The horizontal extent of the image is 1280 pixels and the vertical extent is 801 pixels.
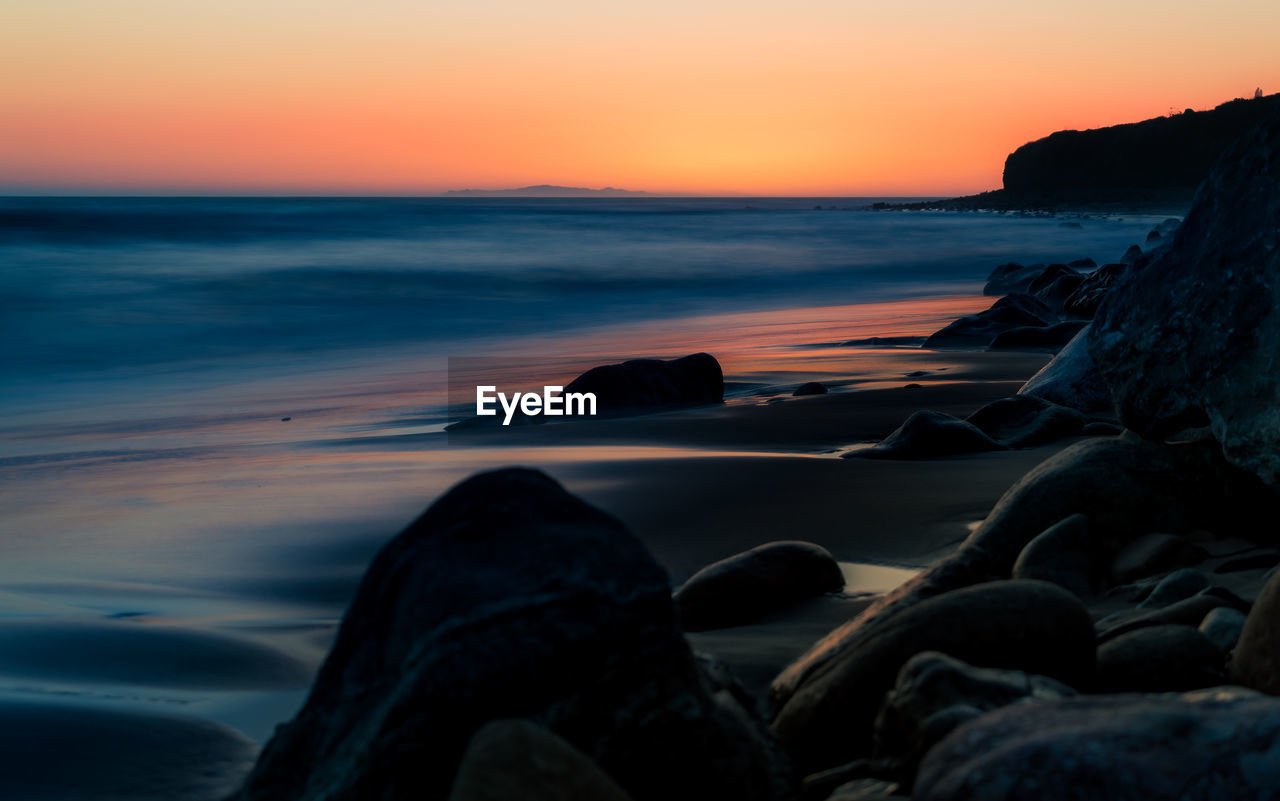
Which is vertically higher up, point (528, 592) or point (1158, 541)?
point (528, 592)

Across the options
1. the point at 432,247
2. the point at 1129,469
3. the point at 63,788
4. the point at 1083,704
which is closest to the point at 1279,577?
the point at 1083,704

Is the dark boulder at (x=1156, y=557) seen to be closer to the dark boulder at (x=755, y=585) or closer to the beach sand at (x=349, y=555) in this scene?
the beach sand at (x=349, y=555)

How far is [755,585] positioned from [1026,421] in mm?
2641

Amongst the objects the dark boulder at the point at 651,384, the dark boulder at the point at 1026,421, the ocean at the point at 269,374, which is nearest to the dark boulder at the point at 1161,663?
the ocean at the point at 269,374

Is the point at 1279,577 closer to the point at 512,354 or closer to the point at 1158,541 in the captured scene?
the point at 1158,541

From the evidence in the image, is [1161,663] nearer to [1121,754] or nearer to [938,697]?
[938,697]

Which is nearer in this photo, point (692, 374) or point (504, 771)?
point (504, 771)

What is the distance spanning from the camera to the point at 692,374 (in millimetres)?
7805

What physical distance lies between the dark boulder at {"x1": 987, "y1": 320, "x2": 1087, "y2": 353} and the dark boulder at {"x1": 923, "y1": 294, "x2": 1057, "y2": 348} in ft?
0.92

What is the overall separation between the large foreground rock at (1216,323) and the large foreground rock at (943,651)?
1.23 metres

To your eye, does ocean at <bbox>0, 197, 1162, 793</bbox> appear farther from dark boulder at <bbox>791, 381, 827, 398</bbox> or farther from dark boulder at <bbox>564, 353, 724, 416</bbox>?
dark boulder at <bbox>564, 353, 724, 416</bbox>

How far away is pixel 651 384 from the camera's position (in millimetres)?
7660

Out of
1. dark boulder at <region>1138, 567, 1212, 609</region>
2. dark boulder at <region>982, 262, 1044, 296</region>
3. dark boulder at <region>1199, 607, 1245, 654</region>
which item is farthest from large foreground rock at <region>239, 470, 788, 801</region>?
dark boulder at <region>982, 262, 1044, 296</region>

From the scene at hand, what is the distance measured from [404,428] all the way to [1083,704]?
20.0 ft
